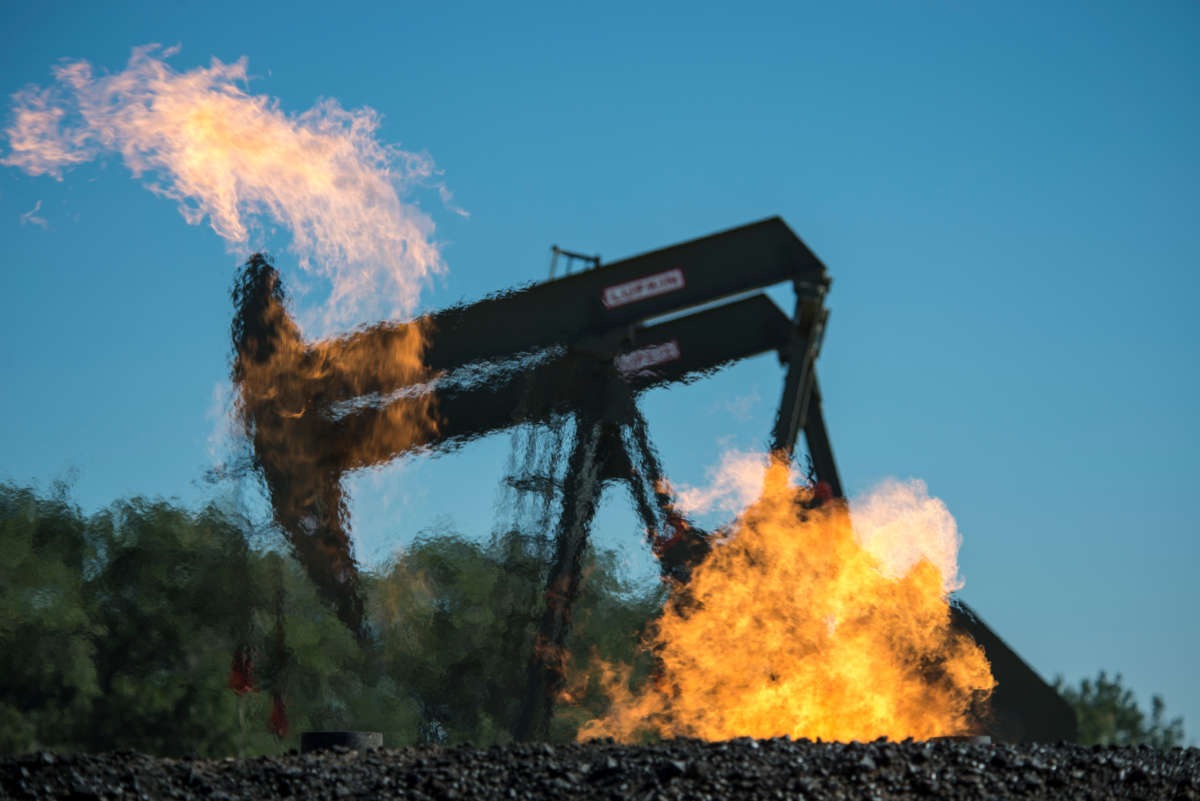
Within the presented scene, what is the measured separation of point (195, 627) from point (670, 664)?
10146 millimetres

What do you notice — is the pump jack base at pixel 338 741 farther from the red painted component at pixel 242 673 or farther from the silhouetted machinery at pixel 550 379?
the red painted component at pixel 242 673

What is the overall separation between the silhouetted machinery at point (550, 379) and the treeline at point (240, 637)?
1.12 metres

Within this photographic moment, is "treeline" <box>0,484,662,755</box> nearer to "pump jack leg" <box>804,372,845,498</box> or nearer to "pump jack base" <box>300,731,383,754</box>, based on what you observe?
"pump jack leg" <box>804,372,845,498</box>

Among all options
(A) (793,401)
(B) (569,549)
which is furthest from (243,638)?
(A) (793,401)

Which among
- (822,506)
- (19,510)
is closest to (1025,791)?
(822,506)

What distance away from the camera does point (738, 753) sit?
8.98 meters

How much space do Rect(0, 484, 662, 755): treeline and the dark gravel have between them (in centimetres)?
686

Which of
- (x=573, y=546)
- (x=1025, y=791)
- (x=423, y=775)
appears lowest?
(x=1025, y=791)

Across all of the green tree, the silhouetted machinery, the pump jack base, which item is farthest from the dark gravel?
the green tree

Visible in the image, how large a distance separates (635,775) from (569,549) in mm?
7763

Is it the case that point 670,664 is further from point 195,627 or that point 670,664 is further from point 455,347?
point 195,627

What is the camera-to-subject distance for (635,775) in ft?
28.0

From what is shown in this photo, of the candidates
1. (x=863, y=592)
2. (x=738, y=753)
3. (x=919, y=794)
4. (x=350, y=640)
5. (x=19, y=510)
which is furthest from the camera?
(x=19, y=510)

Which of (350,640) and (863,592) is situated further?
(350,640)
